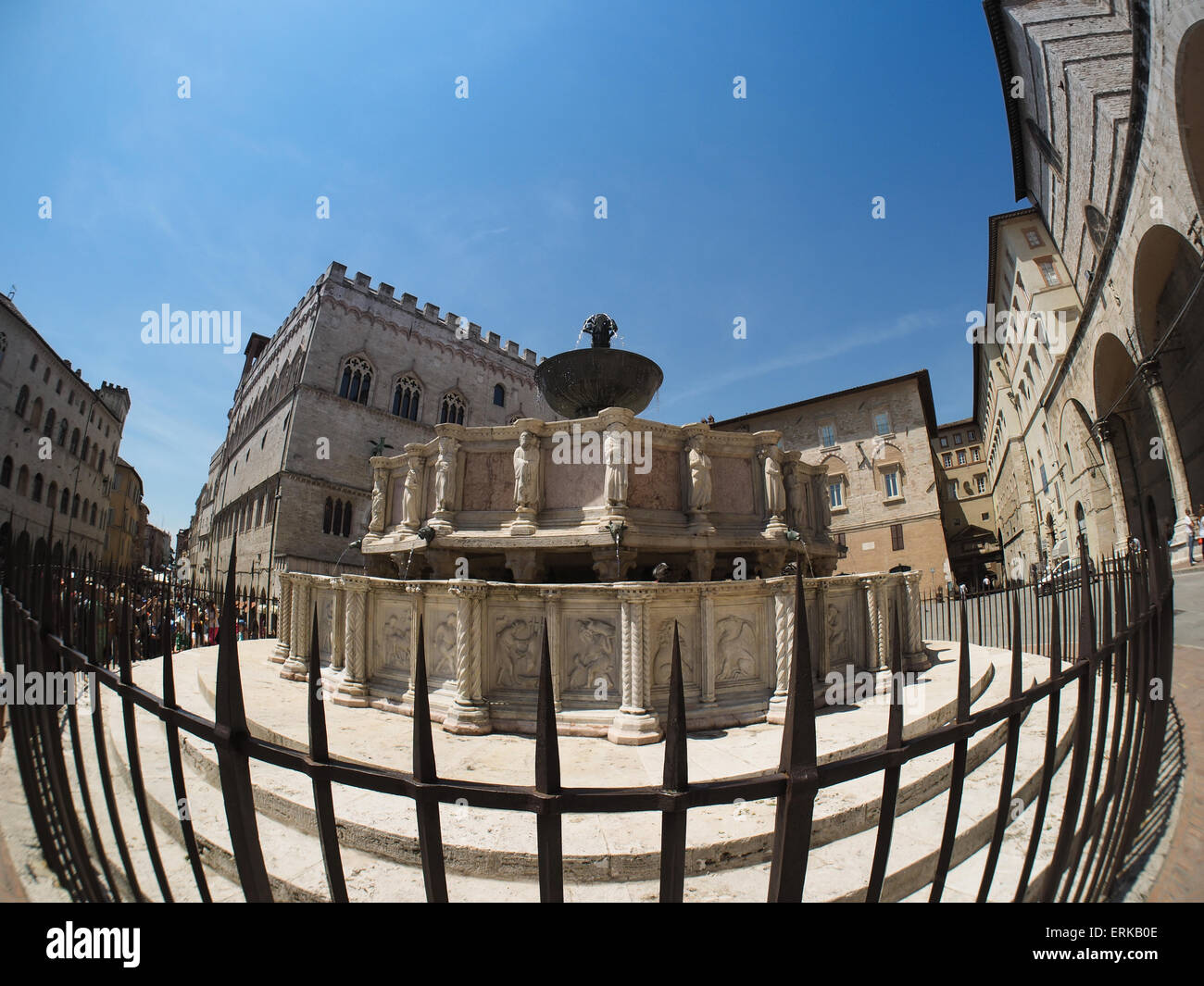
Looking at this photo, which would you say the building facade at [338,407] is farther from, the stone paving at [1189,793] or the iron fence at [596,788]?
the stone paving at [1189,793]

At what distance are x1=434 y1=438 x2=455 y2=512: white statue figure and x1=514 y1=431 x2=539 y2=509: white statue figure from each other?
107 cm

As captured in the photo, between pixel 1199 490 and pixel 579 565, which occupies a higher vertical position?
pixel 1199 490

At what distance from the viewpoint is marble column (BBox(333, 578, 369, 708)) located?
235 inches

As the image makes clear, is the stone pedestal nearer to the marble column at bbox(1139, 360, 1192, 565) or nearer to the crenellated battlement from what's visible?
the marble column at bbox(1139, 360, 1192, 565)

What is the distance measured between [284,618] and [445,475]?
11.9 ft

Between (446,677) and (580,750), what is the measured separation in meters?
1.86

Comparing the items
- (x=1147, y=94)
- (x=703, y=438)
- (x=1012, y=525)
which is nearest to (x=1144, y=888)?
(x=703, y=438)

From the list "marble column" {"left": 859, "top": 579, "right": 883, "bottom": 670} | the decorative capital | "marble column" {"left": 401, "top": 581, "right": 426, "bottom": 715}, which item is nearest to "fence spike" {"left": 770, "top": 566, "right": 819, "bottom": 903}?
"marble column" {"left": 401, "top": 581, "right": 426, "bottom": 715}

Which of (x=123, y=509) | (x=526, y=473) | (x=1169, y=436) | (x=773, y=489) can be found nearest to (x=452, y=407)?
(x=526, y=473)

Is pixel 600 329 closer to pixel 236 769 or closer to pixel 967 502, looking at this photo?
pixel 236 769

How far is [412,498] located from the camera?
831cm

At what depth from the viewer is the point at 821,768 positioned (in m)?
1.36

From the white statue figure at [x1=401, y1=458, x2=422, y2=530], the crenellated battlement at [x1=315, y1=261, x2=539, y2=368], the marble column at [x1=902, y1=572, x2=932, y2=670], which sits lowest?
the marble column at [x1=902, y1=572, x2=932, y2=670]

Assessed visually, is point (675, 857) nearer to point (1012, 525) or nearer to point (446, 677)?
point (446, 677)
